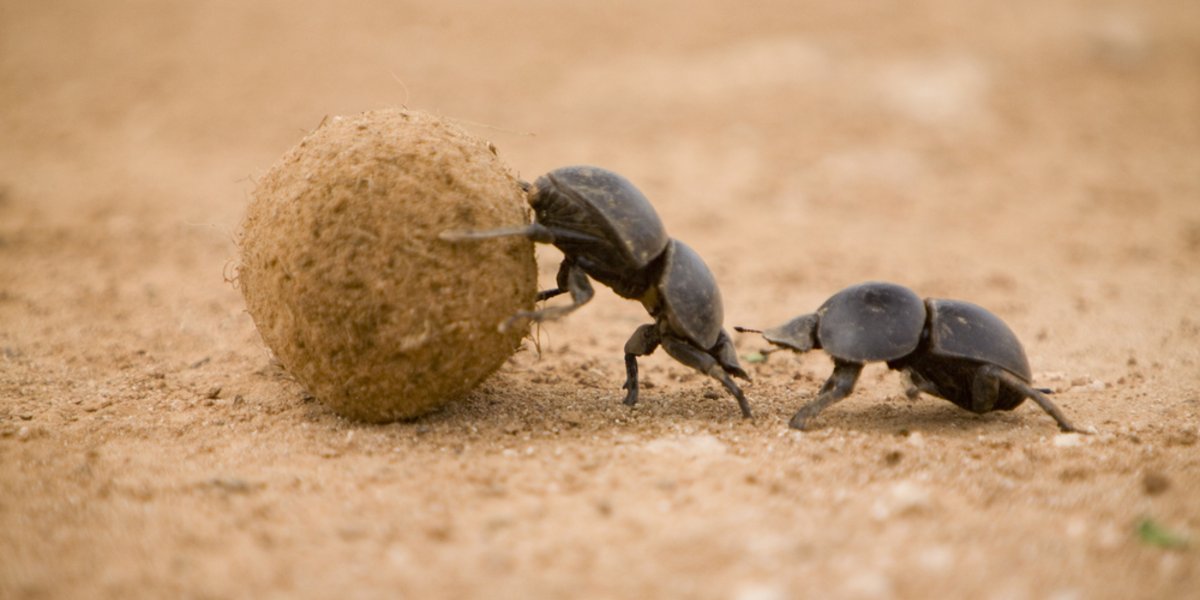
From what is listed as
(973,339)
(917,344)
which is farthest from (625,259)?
(973,339)

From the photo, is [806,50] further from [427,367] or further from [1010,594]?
[1010,594]

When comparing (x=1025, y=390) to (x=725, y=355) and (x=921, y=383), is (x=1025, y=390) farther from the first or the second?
(x=725, y=355)

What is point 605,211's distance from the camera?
10.9ft

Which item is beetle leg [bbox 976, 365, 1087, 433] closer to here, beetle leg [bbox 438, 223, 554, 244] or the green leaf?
the green leaf

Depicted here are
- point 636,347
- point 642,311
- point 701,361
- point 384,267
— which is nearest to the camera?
point 384,267

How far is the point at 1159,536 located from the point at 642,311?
4.11 meters

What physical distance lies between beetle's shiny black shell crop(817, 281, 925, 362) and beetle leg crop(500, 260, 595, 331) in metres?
0.97

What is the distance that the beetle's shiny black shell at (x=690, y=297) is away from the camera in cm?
346

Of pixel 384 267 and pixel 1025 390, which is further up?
pixel 384 267

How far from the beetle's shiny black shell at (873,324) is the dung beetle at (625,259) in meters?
0.43

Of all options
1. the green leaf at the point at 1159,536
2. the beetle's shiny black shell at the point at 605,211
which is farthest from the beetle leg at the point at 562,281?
the green leaf at the point at 1159,536

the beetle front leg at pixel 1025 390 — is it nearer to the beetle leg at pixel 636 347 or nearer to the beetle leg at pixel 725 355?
the beetle leg at pixel 725 355

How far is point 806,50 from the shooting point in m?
11.7

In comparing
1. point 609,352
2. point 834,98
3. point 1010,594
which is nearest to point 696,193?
point 834,98
